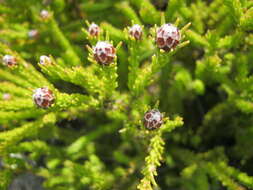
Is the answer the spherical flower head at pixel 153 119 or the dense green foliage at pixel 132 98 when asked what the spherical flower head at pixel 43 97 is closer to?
the dense green foliage at pixel 132 98

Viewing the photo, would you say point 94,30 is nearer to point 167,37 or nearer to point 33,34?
point 167,37

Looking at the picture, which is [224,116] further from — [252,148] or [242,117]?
[252,148]

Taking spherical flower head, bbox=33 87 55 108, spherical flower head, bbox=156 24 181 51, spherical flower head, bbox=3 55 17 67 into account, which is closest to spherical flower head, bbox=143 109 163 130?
spherical flower head, bbox=156 24 181 51

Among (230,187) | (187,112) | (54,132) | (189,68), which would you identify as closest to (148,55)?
(189,68)

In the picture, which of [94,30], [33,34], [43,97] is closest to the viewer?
[43,97]

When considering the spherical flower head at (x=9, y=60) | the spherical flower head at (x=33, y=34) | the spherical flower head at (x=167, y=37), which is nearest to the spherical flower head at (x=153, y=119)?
the spherical flower head at (x=167, y=37)

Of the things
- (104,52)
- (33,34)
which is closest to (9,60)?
(104,52)
